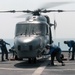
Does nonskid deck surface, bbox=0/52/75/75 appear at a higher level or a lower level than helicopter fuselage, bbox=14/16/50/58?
lower

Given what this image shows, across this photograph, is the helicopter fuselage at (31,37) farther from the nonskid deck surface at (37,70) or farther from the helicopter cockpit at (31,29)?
the nonskid deck surface at (37,70)

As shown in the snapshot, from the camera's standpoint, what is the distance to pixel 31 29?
80.0ft

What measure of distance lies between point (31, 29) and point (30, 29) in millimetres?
72

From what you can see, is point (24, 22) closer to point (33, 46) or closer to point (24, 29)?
point (24, 29)

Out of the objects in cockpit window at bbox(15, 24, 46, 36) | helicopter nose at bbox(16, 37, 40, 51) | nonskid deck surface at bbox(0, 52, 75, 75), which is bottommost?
nonskid deck surface at bbox(0, 52, 75, 75)

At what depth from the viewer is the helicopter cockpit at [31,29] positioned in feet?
79.4

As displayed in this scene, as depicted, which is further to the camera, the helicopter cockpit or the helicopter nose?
the helicopter cockpit

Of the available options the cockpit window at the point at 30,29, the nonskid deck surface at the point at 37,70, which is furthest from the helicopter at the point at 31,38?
the nonskid deck surface at the point at 37,70

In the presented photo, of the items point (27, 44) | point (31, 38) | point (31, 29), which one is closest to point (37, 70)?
point (27, 44)

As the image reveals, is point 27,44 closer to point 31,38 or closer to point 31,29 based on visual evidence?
point 31,38

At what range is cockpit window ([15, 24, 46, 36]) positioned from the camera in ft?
79.4

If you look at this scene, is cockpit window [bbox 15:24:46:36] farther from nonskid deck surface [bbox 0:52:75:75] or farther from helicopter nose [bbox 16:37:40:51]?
nonskid deck surface [bbox 0:52:75:75]

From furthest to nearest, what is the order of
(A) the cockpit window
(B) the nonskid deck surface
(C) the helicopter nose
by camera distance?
(A) the cockpit window → (C) the helicopter nose → (B) the nonskid deck surface

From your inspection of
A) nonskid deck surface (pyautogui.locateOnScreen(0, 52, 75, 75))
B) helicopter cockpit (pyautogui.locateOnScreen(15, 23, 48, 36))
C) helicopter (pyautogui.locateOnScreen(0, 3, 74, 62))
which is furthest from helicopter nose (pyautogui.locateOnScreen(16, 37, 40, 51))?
helicopter cockpit (pyautogui.locateOnScreen(15, 23, 48, 36))
